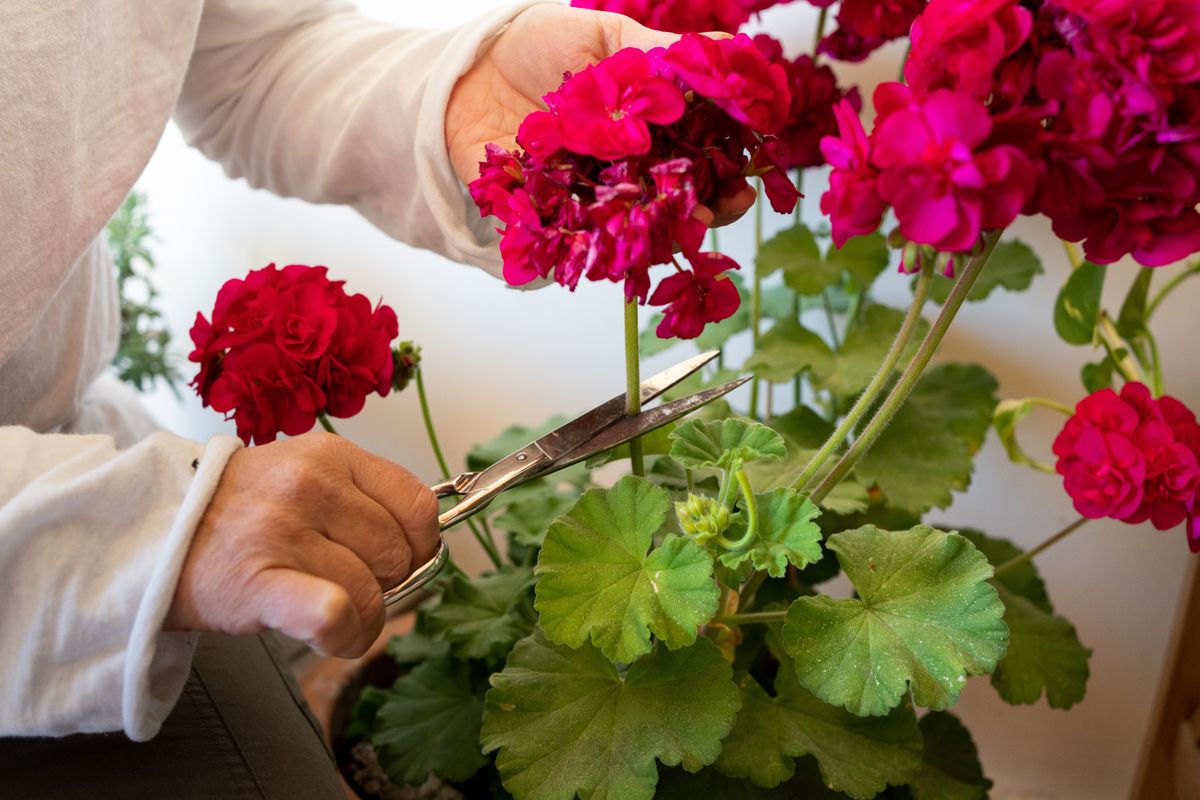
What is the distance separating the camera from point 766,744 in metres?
0.66

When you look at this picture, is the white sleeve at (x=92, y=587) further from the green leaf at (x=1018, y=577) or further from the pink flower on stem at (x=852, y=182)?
the green leaf at (x=1018, y=577)

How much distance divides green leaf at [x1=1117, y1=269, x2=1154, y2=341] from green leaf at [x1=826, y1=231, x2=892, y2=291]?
220mm

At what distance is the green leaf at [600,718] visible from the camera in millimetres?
614

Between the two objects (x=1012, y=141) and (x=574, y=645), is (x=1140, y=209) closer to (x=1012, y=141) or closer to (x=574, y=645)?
(x=1012, y=141)

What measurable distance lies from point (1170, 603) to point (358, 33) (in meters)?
1.03

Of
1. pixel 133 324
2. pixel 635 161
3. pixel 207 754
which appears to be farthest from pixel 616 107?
pixel 133 324

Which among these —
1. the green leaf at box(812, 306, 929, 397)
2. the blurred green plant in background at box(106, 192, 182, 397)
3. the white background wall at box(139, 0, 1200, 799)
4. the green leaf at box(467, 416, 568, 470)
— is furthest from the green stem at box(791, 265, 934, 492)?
the blurred green plant in background at box(106, 192, 182, 397)

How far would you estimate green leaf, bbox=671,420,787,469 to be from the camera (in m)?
0.61

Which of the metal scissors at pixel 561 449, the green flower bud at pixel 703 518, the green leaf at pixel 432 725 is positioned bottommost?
the green leaf at pixel 432 725

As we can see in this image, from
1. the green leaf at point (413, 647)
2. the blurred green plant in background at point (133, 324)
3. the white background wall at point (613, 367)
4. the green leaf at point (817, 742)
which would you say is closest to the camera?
the green leaf at point (817, 742)

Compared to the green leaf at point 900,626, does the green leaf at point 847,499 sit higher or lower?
lower

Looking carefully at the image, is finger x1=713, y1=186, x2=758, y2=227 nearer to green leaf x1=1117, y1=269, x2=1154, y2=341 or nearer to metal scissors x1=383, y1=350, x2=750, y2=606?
metal scissors x1=383, y1=350, x2=750, y2=606

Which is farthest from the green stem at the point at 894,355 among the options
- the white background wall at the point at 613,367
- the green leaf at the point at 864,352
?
the white background wall at the point at 613,367

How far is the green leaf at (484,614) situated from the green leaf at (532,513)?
37 millimetres
